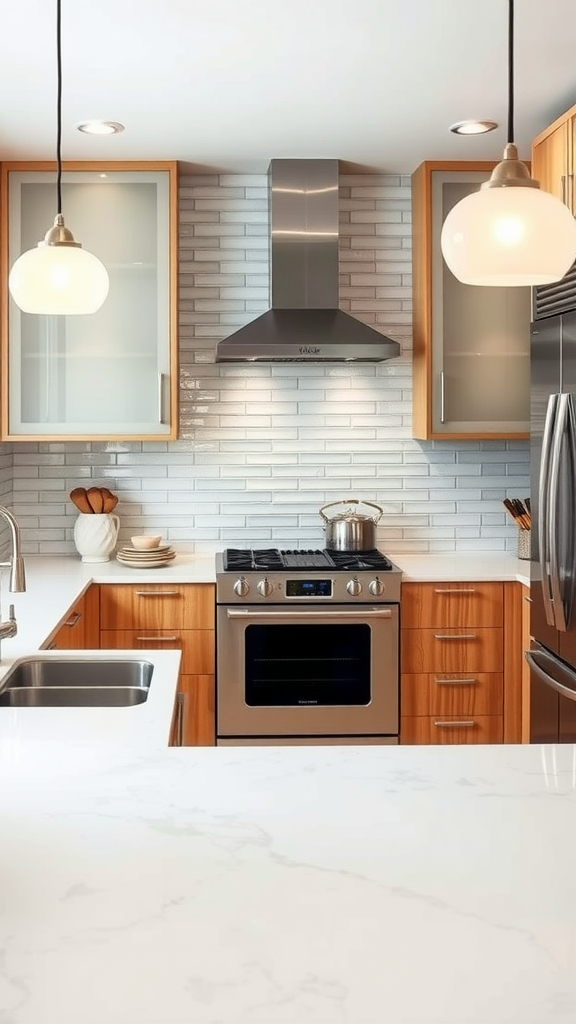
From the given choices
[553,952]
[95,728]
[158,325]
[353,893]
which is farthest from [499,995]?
[158,325]

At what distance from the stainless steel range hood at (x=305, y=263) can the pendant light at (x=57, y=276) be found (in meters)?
2.31

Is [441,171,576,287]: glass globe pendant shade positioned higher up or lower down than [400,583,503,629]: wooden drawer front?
higher up

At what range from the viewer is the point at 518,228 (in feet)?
5.33

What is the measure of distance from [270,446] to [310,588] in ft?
2.86

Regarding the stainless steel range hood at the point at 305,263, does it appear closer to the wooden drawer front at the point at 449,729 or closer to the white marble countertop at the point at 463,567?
the white marble countertop at the point at 463,567

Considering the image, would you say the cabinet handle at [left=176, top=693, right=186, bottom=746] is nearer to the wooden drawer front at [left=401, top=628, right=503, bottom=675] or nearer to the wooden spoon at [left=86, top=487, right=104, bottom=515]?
the wooden drawer front at [left=401, top=628, right=503, bottom=675]

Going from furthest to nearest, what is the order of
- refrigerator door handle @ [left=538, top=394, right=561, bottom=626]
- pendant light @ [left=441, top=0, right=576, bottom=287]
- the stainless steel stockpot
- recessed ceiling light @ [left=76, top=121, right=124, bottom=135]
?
1. the stainless steel stockpot
2. recessed ceiling light @ [left=76, top=121, right=124, bottom=135]
3. refrigerator door handle @ [left=538, top=394, right=561, bottom=626]
4. pendant light @ [left=441, top=0, right=576, bottom=287]

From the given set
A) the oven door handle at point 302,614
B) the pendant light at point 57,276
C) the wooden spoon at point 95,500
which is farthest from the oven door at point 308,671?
the pendant light at point 57,276

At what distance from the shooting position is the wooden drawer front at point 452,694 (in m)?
4.38

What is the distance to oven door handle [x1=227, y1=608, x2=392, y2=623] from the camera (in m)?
4.30

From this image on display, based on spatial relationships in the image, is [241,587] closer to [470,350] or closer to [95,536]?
[95,536]

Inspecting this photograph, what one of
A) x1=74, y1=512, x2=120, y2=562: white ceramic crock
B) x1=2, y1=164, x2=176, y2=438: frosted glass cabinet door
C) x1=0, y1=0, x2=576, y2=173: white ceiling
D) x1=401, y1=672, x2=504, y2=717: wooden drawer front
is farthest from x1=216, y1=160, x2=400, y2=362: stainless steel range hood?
x1=401, y1=672, x2=504, y2=717: wooden drawer front

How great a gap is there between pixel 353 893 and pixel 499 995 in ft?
0.88

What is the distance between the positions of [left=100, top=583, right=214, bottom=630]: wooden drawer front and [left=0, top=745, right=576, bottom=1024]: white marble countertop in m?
2.47
